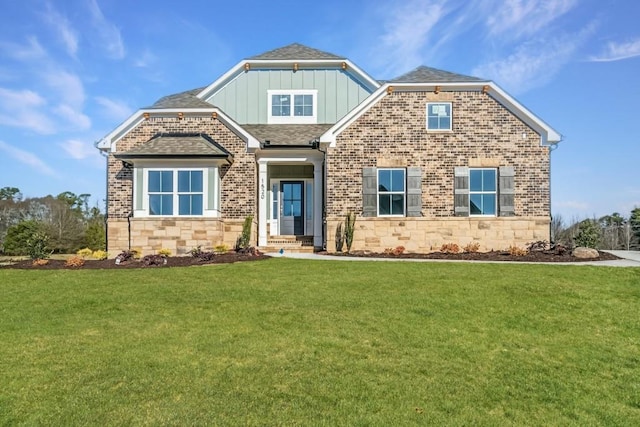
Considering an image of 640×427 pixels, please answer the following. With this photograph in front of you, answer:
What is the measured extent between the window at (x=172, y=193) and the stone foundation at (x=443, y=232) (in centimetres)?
492

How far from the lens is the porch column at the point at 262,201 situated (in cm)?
1712

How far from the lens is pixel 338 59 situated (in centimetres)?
1942

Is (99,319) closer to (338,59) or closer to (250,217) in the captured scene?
(250,217)

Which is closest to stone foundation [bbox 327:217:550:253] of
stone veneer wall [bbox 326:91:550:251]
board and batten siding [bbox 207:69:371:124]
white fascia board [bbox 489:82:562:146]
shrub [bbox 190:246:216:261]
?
stone veneer wall [bbox 326:91:550:251]

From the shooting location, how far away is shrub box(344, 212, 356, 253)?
16.1 meters

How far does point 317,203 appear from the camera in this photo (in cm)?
1748

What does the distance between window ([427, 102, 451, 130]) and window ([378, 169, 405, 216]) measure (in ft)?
6.70

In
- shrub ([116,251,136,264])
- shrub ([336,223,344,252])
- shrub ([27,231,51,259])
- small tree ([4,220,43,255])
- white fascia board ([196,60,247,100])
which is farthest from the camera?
small tree ([4,220,43,255])

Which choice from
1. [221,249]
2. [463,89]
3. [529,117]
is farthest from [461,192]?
[221,249]

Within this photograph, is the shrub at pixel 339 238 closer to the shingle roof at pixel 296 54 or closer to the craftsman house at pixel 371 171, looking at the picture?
the craftsman house at pixel 371 171

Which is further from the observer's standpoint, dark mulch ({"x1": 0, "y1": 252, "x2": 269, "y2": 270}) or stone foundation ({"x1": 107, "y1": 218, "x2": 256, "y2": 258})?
stone foundation ({"x1": 107, "y1": 218, "x2": 256, "y2": 258})

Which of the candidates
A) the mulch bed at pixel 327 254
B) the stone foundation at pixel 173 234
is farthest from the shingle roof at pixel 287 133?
the mulch bed at pixel 327 254

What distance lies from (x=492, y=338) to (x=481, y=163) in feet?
35.6

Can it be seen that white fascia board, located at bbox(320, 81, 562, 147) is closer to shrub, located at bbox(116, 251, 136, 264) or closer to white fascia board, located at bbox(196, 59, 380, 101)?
white fascia board, located at bbox(196, 59, 380, 101)
